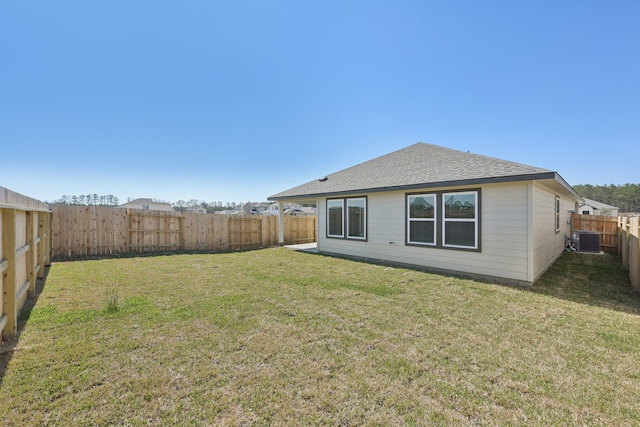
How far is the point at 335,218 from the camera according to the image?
10.6 m

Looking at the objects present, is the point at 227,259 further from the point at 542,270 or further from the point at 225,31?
the point at 542,270

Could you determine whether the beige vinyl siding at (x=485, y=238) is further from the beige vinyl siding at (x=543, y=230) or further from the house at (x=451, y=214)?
the beige vinyl siding at (x=543, y=230)

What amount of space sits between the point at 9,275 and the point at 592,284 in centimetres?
1048

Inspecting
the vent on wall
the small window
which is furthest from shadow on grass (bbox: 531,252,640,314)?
the small window

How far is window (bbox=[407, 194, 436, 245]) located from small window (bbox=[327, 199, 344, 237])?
9.64ft

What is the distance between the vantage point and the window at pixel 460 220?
6680mm

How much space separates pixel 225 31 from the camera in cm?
890

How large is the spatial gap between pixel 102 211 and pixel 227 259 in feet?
17.7

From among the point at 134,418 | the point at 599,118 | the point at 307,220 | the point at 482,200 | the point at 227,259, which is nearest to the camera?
the point at 134,418

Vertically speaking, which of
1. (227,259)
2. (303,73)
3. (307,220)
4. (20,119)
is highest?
(303,73)

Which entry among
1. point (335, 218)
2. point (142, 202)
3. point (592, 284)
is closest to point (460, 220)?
point (592, 284)

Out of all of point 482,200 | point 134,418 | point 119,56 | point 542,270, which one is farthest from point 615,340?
point 119,56

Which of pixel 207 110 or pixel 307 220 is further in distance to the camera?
pixel 307 220

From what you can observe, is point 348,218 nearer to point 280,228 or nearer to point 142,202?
point 280,228
